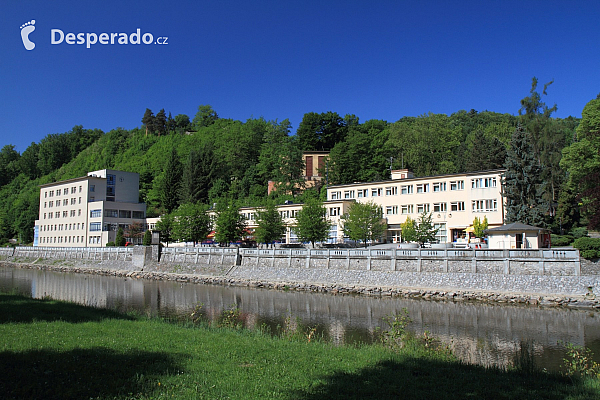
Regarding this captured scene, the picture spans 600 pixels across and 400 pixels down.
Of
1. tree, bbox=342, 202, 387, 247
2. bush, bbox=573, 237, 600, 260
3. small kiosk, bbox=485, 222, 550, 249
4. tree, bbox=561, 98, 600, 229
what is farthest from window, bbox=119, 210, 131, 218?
bush, bbox=573, 237, 600, 260

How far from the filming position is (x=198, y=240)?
219 feet

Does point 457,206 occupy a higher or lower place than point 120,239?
higher

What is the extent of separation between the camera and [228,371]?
1007 cm

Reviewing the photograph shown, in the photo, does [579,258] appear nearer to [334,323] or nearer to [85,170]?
[334,323]

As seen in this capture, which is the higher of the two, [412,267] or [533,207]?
[533,207]

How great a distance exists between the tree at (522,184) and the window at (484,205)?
58.7 inches

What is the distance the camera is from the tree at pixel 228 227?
5978 cm

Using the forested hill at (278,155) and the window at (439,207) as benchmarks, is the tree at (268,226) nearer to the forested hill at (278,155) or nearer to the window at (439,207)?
the forested hill at (278,155)

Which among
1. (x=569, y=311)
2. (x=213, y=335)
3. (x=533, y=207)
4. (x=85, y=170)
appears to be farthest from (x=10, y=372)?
(x=85, y=170)

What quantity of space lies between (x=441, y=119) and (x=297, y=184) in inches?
1198

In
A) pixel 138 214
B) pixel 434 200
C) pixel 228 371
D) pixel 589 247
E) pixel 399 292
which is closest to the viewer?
pixel 228 371

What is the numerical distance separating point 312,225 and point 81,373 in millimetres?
43811

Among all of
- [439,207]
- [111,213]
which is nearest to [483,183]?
[439,207]

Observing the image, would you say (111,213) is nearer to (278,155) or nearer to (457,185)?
(278,155)
